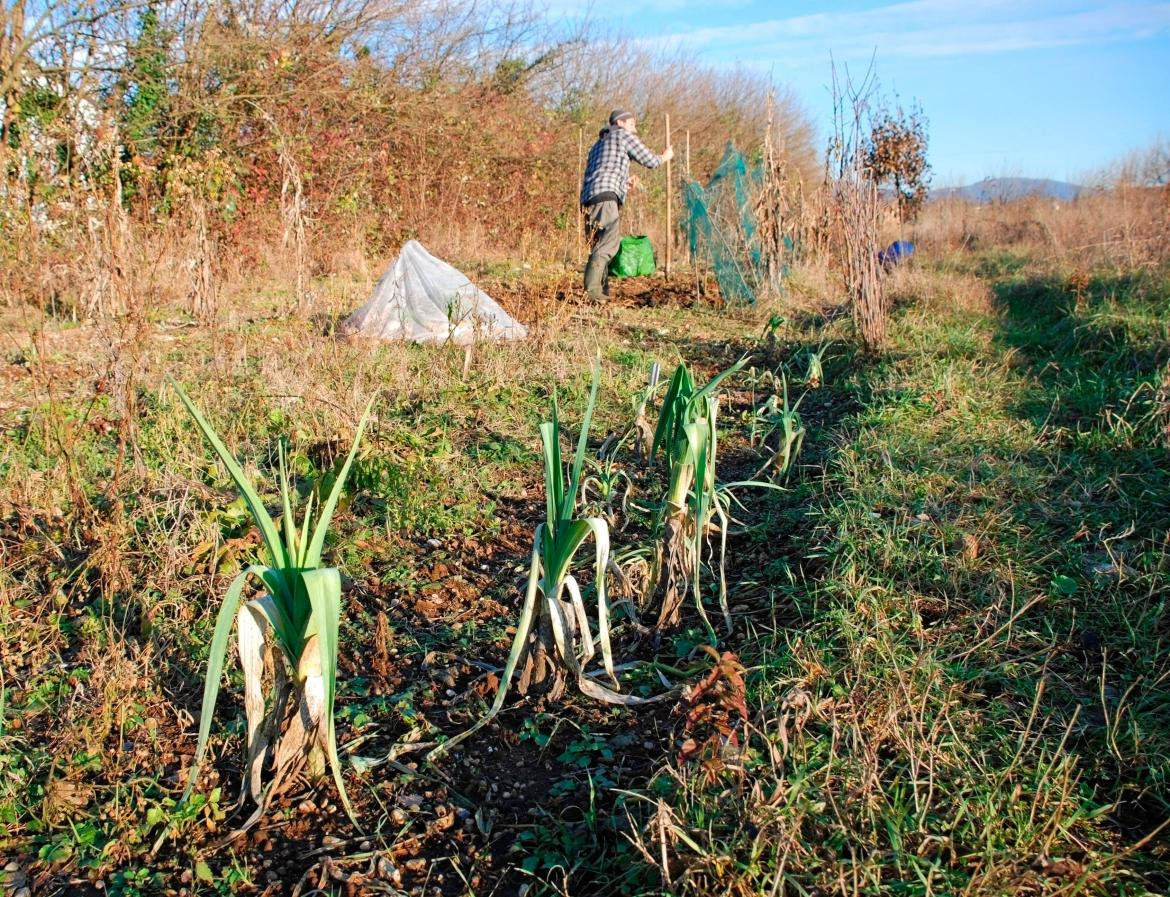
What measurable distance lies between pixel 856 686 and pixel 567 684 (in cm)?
73

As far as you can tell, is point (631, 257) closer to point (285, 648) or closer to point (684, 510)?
point (684, 510)

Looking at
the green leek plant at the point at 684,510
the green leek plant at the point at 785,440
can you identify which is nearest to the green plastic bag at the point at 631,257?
the green leek plant at the point at 785,440

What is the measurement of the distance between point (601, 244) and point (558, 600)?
6.03m

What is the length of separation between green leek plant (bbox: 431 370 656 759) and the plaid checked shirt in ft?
20.3

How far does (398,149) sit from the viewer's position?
37.8ft

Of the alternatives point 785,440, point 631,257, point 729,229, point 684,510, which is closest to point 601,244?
point 631,257

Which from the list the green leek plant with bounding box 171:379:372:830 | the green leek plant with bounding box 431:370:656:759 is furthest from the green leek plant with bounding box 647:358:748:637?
the green leek plant with bounding box 171:379:372:830

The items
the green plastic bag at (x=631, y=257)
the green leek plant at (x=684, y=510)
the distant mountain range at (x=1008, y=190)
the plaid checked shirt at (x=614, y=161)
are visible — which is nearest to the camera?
the green leek plant at (x=684, y=510)

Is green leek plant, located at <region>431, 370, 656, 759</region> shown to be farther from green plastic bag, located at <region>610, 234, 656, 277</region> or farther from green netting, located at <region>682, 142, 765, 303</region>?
green plastic bag, located at <region>610, 234, 656, 277</region>

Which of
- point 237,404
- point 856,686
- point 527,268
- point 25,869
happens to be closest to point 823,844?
point 856,686

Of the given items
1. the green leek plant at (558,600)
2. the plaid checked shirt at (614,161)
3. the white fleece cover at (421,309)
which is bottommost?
the green leek plant at (558,600)

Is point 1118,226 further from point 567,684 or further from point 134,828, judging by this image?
point 134,828

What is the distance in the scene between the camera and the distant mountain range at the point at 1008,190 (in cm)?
1514

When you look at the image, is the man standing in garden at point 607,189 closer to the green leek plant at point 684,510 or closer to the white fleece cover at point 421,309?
the white fleece cover at point 421,309
